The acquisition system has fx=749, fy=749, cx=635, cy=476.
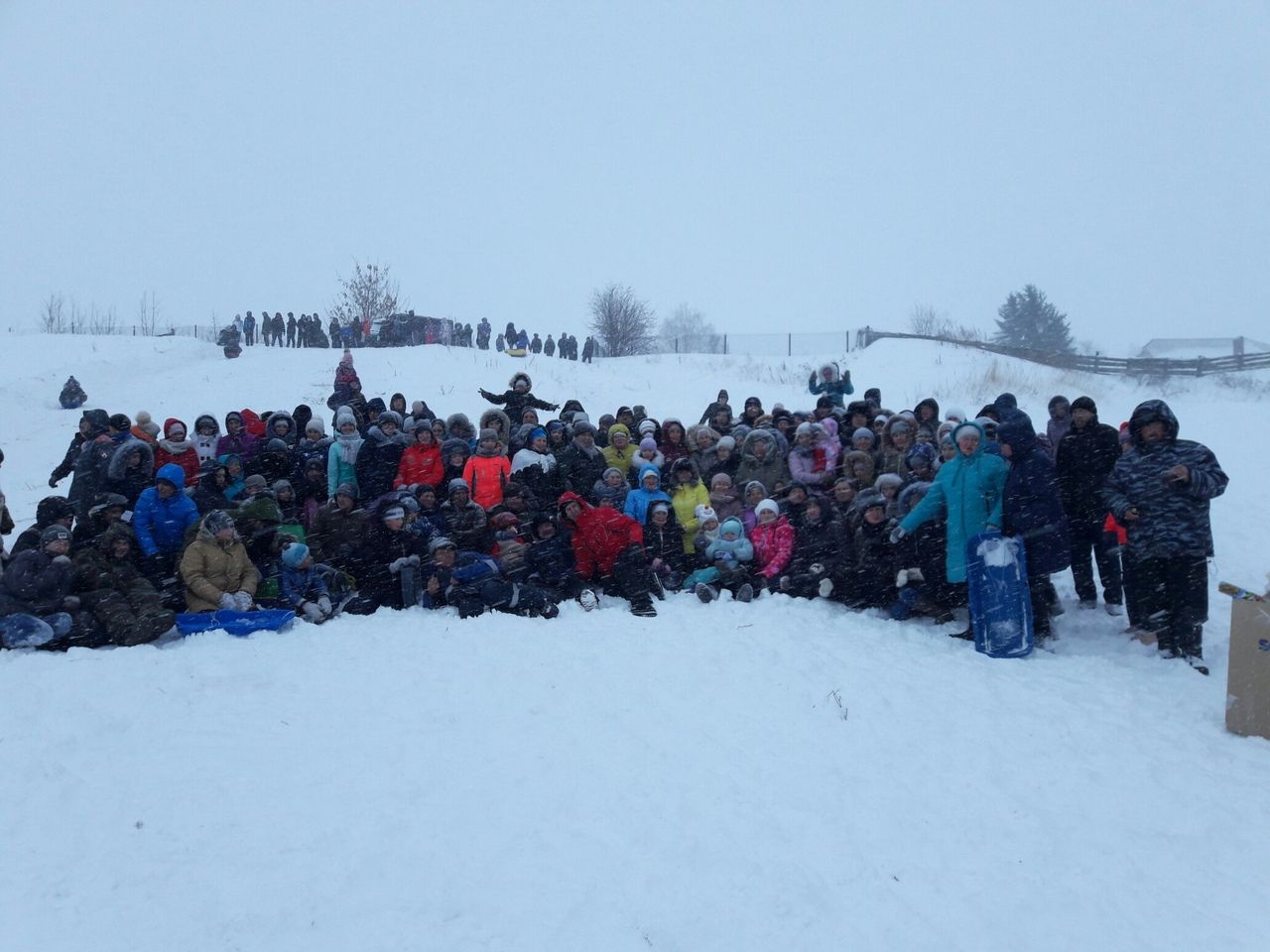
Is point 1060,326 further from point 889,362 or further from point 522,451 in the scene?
point 522,451

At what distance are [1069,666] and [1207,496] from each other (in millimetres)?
1632

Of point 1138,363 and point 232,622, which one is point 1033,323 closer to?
point 1138,363

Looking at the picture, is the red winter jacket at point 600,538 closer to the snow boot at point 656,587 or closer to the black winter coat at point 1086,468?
the snow boot at point 656,587

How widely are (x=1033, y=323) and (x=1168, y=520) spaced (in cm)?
4883

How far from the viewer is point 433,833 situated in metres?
4.02

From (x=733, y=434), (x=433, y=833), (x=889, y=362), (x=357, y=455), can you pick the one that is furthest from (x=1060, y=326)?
(x=433, y=833)

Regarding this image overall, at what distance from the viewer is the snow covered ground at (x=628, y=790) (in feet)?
11.4

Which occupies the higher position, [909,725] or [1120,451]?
[1120,451]

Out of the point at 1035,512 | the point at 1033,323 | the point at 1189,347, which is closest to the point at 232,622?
the point at 1035,512

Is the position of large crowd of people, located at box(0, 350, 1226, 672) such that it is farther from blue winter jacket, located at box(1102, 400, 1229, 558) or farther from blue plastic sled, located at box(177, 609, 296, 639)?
blue plastic sled, located at box(177, 609, 296, 639)

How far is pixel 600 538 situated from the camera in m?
7.99

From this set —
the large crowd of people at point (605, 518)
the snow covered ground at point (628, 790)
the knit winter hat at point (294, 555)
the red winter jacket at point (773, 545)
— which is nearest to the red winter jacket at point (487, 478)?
the large crowd of people at point (605, 518)

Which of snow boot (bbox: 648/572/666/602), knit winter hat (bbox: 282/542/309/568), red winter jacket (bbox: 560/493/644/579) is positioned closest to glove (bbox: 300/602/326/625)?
knit winter hat (bbox: 282/542/309/568)

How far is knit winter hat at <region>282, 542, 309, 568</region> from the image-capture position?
24.1ft
